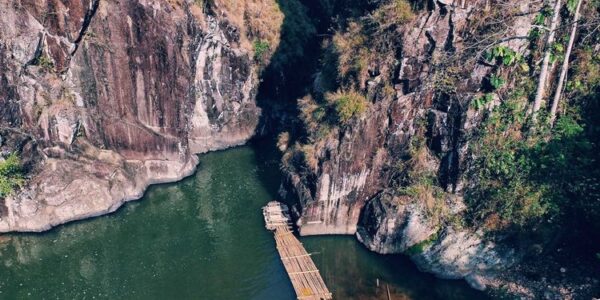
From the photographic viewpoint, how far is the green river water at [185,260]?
2611cm

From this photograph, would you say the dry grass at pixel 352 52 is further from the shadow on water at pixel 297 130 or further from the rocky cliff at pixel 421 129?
the shadow on water at pixel 297 130

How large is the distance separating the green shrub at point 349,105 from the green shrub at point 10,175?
65.3 ft

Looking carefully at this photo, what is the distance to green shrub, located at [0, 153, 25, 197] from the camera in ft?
96.4

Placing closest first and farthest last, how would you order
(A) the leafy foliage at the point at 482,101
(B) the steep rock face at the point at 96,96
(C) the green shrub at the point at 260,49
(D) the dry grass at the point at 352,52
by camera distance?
(A) the leafy foliage at the point at 482,101
(D) the dry grass at the point at 352,52
(B) the steep rock face at the point at 96,96
(C) the green shrub at the point at 260,49

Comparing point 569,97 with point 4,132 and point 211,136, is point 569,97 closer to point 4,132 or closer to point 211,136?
point 211,136

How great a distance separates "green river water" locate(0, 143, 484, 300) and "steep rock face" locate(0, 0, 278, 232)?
1.95 metres

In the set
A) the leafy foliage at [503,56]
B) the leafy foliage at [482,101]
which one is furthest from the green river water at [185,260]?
the leafy foliage at [503,56]

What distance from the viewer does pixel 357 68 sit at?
28141 mm

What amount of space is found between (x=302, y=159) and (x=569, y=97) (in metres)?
15.3

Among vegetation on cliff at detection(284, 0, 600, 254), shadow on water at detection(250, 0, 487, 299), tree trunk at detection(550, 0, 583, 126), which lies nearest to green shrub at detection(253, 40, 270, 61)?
shadow on water at detection(250, 0, 487, 299)

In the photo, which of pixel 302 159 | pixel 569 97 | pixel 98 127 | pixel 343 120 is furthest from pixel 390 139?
pixel 98 127

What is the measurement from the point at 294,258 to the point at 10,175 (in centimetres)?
1811

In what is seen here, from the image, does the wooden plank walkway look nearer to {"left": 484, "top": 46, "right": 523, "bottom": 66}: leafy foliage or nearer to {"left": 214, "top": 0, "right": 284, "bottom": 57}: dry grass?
{"left": 484, "top": 46, "right": 523, "bottom": 66}: leafy foliage

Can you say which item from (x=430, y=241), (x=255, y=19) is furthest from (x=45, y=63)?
(x=430, y=241)
